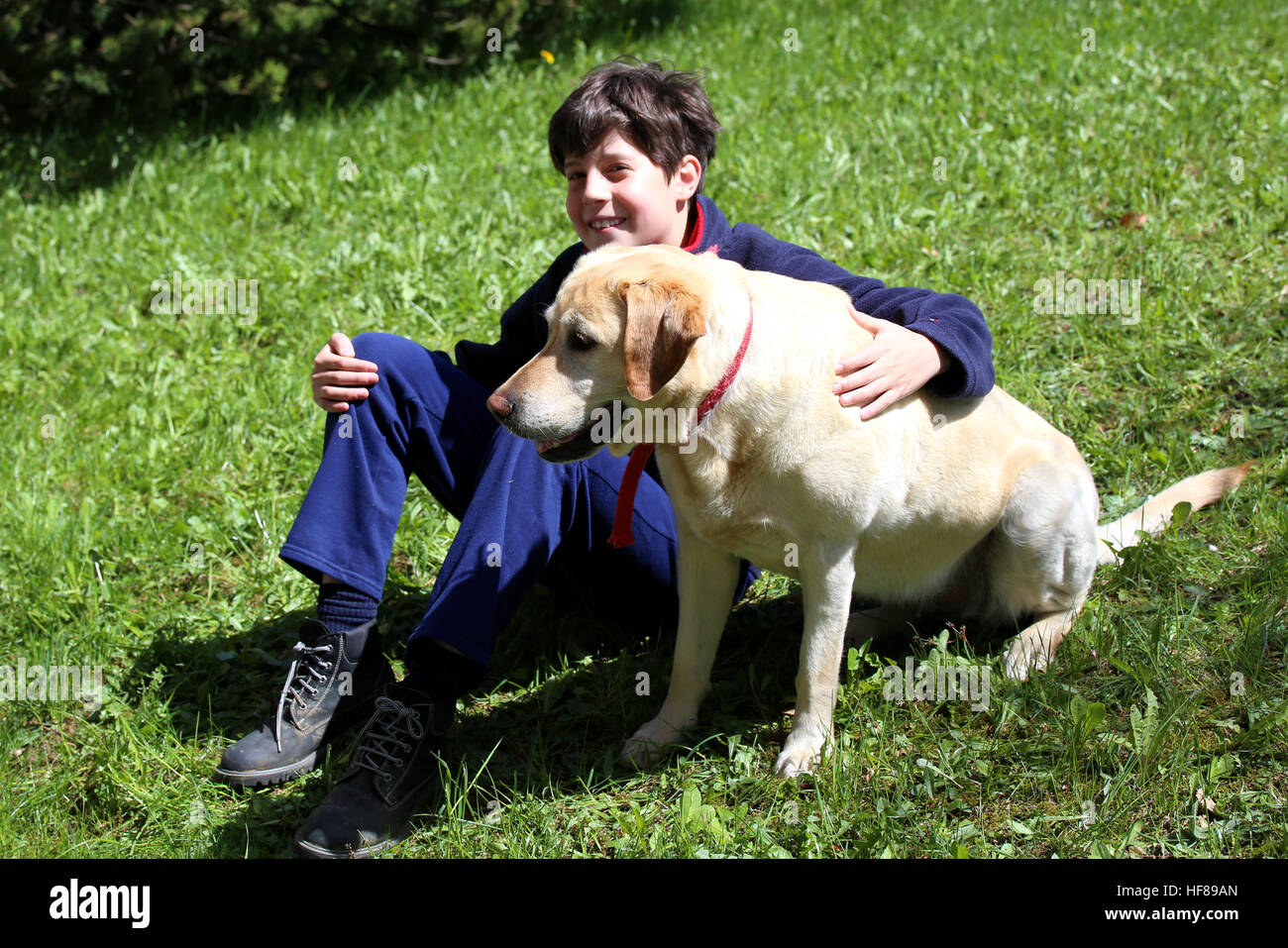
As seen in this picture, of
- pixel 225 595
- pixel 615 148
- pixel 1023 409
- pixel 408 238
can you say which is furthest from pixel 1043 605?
pixel 408 238

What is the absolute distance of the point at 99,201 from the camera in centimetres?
676

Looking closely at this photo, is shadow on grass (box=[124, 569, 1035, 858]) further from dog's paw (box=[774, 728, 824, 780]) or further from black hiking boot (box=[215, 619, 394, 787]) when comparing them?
dog's paw (box=[774, 728, 824, 780])

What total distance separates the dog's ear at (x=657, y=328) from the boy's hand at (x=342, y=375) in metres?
1.01

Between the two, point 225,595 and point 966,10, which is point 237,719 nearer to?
point 225,595

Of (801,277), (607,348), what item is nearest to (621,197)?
(801,277)

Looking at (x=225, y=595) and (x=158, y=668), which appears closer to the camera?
(x=158, y=668)

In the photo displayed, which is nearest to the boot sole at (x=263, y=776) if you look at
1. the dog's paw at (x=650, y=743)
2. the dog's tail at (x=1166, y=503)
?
the dog's paw at (x=650, y=743)

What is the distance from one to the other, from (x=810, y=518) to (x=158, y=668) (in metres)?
2.39

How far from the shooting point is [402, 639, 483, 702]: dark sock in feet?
9.62

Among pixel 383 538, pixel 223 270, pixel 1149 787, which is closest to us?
pixel 1149 787

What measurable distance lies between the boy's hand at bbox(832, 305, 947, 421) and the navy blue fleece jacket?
2.9 inches

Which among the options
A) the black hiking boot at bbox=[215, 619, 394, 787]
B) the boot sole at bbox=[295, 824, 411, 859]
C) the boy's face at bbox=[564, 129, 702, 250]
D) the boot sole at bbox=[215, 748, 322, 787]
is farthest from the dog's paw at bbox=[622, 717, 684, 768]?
the boy's face at bbox=[564, 129, 702, 250]

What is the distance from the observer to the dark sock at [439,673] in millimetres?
2934

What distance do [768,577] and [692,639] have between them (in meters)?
0.81
